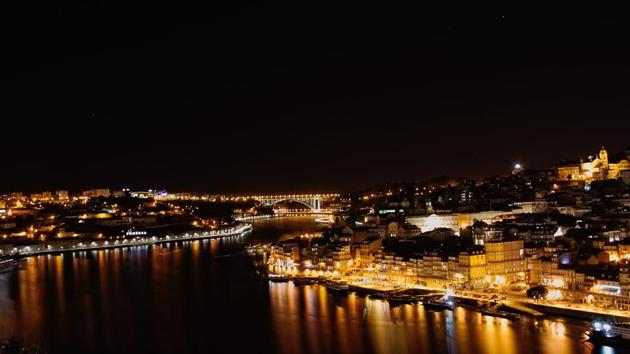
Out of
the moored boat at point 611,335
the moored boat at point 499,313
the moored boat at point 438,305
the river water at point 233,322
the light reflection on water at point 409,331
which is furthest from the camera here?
the moored boat at point 438,305

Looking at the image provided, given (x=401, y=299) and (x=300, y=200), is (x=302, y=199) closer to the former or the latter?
(x=300, y=200)

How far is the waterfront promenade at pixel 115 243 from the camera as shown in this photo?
27406 mm

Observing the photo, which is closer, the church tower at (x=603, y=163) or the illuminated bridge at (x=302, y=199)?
the church tower at (x=603, y=163)

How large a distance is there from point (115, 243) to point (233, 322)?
Result: 19151mm

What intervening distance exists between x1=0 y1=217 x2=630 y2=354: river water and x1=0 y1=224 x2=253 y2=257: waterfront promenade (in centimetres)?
892

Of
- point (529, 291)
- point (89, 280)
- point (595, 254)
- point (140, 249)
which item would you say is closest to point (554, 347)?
point (529, 291)

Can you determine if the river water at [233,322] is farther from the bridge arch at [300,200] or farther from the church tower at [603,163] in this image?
the bridge arch at [300,200]

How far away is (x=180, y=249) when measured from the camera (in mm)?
27344

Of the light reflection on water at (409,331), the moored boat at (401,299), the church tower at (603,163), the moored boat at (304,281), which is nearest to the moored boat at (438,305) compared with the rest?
the light reflection on water at (409,331)

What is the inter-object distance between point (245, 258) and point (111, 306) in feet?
25.1

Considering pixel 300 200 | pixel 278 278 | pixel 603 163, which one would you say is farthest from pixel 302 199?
pixel 278 278

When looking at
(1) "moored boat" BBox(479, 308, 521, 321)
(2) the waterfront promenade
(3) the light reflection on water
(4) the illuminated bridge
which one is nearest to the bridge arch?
(4) the illuminated bridge

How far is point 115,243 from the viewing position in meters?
30.7

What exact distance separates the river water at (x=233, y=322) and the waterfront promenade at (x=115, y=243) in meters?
8.92
